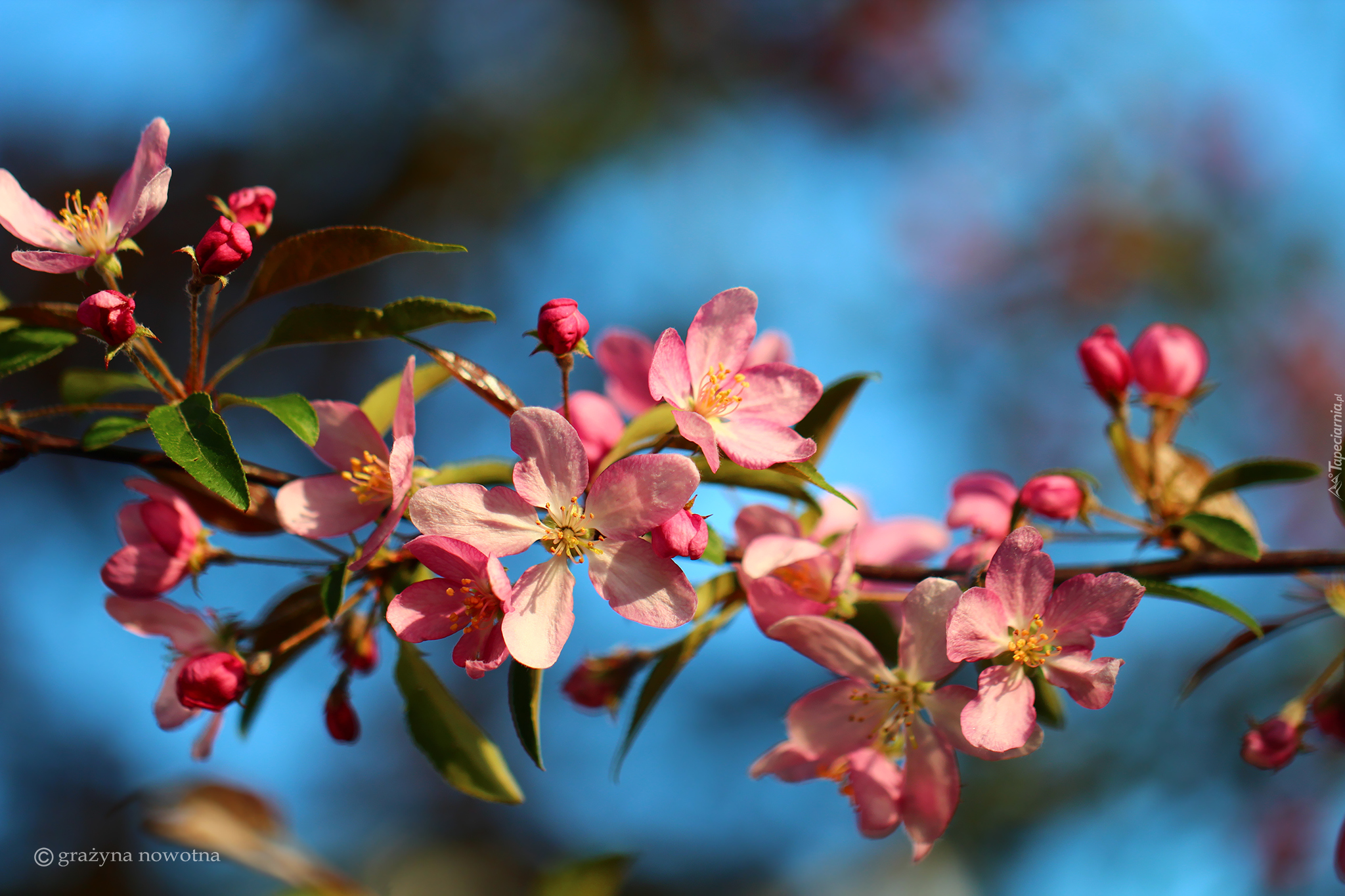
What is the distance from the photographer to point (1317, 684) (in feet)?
4.27

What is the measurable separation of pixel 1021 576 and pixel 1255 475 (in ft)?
1.64

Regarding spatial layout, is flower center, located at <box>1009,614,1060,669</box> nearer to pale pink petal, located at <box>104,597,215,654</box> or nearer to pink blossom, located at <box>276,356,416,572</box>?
pink blossom, located at <box>276,356,416,572</box>

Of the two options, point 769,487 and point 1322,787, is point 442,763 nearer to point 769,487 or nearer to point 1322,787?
point 769,487

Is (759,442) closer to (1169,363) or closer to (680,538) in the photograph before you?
(680,538)

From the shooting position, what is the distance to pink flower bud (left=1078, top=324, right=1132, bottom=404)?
1350mm

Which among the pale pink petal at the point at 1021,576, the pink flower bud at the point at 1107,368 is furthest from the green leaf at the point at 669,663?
the pink flower bud at the point at 1107,368

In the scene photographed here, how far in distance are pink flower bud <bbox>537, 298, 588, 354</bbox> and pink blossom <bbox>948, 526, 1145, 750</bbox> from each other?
0.51 meters

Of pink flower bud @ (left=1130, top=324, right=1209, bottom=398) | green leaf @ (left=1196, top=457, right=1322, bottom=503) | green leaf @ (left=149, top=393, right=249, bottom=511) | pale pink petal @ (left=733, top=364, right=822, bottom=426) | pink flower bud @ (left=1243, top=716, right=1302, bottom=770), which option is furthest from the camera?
pink flower bud @ (left=1130, top=324, right=1209, bottom=398)

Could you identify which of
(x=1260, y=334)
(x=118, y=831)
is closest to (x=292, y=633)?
(x=118, y=831)

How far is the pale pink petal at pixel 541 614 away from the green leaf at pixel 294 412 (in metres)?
0.29

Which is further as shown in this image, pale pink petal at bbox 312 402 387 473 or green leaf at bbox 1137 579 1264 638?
pale pink petal at bbox 312 402 387 473

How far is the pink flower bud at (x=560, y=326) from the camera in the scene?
3.21 feet

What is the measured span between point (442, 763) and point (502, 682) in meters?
3.99

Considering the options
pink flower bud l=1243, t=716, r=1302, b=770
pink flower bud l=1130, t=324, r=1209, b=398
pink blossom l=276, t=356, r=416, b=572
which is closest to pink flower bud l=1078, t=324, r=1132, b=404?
pink flower bud l=1130, t=324, r=1209, b=398
